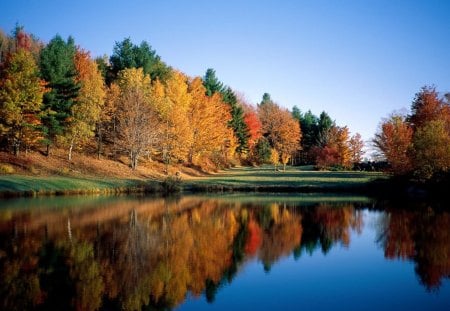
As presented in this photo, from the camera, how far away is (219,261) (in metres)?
14.9

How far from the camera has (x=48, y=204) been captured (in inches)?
1209

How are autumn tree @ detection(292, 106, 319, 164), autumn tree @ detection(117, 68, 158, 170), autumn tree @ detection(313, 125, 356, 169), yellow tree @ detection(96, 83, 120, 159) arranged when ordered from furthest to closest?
autumn tree @ detection(292, 106, 319, 164)
autumn tree @ detection(313, 125, 356, 169)
yellow tree @ detection(96, 83, 120, 159)
autumn tree @ detection(117, 68, 158, 170)

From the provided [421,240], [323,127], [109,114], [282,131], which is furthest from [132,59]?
[421,240]

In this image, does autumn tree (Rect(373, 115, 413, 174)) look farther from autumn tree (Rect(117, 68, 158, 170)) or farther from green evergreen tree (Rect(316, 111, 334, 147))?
green evergreen tree (Rect(316, 111, 334, 147))

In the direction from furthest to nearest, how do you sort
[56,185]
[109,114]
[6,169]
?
[109,114]
[6,169]
[56,185]

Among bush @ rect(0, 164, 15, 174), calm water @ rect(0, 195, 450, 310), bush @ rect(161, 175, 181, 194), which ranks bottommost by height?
calm water @ rect(0, 195, 450, 310)

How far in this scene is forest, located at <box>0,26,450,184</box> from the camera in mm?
44562

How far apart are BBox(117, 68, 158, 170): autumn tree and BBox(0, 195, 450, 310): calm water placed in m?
26.9

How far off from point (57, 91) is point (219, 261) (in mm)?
41479

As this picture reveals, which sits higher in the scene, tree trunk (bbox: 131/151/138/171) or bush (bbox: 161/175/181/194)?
tree trunk (bbox: 131/151/138/171)

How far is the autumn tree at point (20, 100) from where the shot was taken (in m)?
44.1

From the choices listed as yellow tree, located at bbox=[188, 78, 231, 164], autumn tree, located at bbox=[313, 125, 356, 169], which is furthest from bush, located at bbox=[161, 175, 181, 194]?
autumn tree, located at bbox=[313, 125, 356, 169]

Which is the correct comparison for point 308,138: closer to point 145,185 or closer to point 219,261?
point 145,185

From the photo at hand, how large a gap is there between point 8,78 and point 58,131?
7474mm
